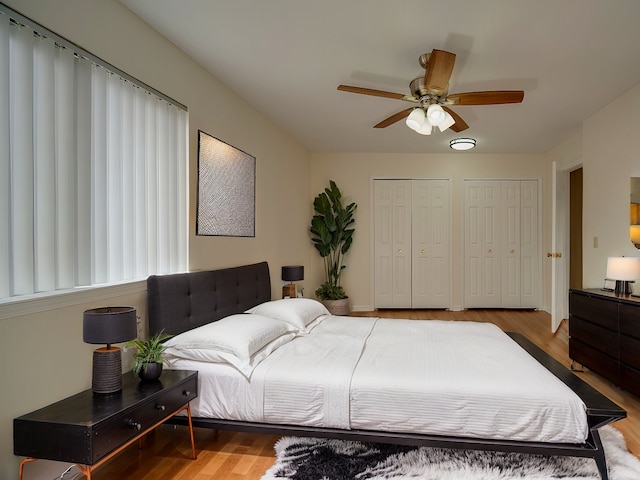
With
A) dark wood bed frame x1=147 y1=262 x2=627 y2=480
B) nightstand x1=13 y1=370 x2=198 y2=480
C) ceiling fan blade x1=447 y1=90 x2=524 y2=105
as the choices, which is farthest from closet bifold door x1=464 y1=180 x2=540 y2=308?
nightstand x1=13 y1=370 x2=198 y2=480

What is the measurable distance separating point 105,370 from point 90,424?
1.12 ft

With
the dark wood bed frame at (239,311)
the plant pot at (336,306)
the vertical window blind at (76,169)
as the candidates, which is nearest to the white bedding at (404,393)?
the dark wood bed frame at (239,311)

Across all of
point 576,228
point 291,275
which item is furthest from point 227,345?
point 576,228

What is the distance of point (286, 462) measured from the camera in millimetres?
2162

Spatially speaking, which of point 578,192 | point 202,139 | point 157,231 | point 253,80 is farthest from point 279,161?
point 578,192

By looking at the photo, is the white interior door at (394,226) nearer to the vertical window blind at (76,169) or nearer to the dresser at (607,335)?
the dresser at (607,335)

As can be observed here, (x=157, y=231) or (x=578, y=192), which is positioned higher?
(x=578, y=192)

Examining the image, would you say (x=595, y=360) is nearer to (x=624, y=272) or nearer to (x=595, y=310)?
(x=595, y=310)

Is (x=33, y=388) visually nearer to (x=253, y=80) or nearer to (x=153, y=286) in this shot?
(x=153, y=286)

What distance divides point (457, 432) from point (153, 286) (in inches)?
73.7

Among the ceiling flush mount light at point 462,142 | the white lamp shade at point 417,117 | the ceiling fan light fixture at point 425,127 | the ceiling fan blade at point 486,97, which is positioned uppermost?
the ceiling flush mount light at point 462,142

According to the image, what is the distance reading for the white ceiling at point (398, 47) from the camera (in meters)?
2.42

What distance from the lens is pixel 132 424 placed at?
1.78 m

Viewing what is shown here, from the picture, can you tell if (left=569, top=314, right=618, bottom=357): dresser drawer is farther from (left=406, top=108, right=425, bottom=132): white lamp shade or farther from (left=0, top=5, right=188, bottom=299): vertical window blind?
(left=0, top=5, right=188, bottom=299): vertical window blind
